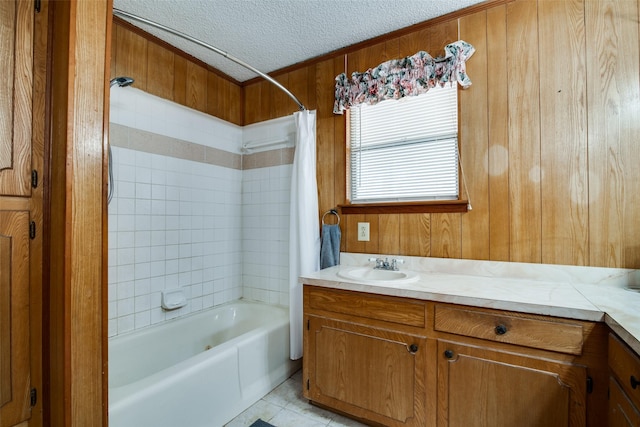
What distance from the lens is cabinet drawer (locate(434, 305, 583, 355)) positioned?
1.15 metres

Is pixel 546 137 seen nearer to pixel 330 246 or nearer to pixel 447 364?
pixel 447 364

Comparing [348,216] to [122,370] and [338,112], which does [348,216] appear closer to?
[338,112]

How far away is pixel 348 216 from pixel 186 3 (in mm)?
1674

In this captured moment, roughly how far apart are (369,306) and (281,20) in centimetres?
183

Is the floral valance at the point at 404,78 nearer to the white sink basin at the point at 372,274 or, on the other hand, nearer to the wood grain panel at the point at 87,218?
the white sink basin at the point at 372,274

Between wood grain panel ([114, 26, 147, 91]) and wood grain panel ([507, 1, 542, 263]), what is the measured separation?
2299 millimetres

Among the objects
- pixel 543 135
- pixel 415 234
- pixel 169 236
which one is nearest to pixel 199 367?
pixel 169 236

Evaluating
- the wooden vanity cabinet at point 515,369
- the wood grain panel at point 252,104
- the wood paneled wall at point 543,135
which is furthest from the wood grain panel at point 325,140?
the wooden vanity cabinet at point 515,369

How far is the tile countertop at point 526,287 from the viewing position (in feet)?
3.69

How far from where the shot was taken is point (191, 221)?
92.5 inches

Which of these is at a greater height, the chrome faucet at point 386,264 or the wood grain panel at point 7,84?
the wood grain panel at point 7,84

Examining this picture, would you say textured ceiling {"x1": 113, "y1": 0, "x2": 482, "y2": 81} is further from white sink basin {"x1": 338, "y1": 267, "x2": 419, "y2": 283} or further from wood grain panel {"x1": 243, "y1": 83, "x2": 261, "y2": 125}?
white sink basin {"x1": 338, "y1": 267, "x2": 419, "y2": 283}

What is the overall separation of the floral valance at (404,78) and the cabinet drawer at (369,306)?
51.1 inches

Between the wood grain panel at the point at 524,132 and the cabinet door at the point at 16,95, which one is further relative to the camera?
the wood grain panel at the point at 524,132
